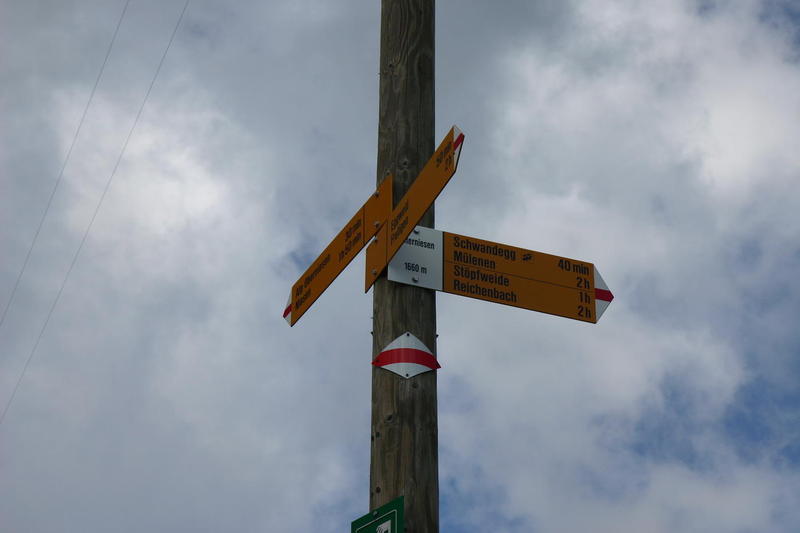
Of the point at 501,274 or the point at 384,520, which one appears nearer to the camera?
the point at 384,520

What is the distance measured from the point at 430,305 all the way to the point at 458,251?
1.03 ft

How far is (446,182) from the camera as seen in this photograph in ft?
13.9

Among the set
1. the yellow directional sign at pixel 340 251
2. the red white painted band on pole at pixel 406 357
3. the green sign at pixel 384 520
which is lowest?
the green sign at pixel 384 520

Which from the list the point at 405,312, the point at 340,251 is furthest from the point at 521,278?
the point at 340,251

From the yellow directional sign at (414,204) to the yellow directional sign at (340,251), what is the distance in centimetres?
8

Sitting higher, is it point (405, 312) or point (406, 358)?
point (405, 312)

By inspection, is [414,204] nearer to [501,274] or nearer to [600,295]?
[501,274]

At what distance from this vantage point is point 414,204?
4570mm

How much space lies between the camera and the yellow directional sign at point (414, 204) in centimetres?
419

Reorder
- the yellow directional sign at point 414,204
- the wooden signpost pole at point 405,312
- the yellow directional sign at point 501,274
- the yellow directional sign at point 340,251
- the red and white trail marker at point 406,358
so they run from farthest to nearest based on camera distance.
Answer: the yellow directional sign at point 340,251
the yellow directional sign at point 501,274
the red and white trail marker at point 406,358
the wooden signpost pole at point 405,312
the yellow directional sign at point 414,204

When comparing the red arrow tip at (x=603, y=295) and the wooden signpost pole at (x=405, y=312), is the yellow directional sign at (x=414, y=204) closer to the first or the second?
the wooden signpost pole at (x=405, y=312)

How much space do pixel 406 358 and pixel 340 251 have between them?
2.70ft

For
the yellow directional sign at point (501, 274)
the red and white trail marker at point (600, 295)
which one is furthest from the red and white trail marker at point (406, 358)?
the red and white trail marker at point (600, 295)

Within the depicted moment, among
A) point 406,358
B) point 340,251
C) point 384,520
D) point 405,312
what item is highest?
point 340,251
